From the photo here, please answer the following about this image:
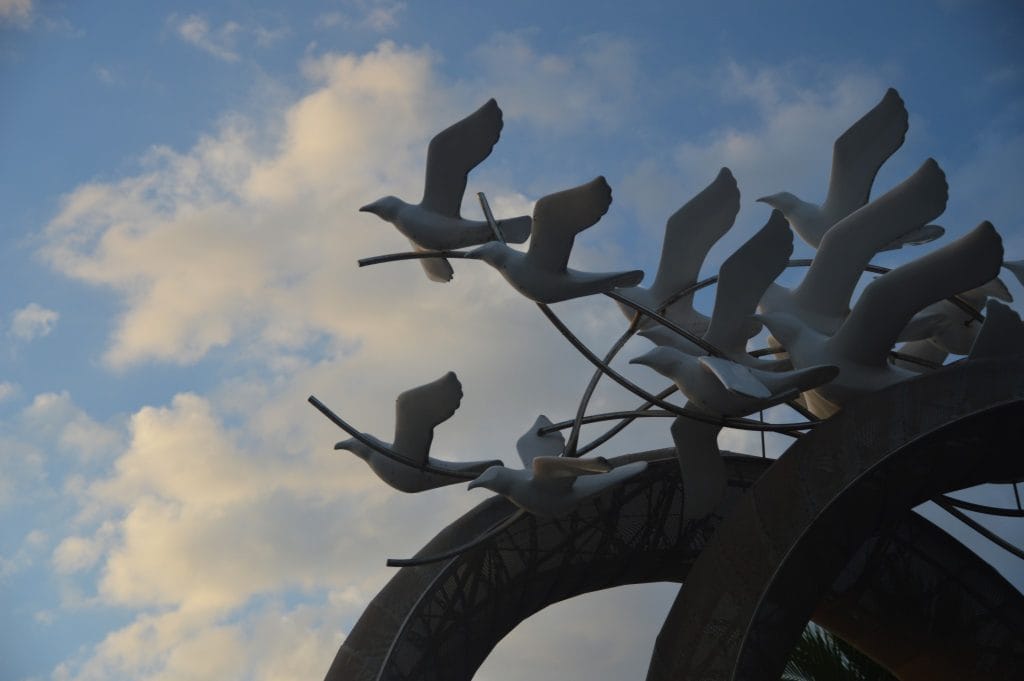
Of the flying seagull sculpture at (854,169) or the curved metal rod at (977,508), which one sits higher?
the flying seagull sculpture at (854,169)

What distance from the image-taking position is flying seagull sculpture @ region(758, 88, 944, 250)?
9.86m

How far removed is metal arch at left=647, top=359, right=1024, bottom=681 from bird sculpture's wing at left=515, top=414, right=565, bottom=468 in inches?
67.9

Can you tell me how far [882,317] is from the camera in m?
8.83

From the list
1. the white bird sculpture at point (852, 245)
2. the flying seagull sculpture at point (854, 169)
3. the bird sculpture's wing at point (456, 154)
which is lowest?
the white bird sculpture at point (852, 245)

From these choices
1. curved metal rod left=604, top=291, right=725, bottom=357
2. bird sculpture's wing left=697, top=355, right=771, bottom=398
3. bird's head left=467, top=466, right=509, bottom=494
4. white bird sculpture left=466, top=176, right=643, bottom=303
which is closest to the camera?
white bird sculpture left=466, top=176, right=643, bottom=303

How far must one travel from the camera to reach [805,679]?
1598 centimetres

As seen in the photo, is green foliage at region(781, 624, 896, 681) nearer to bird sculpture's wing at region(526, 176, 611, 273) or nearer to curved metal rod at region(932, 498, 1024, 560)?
curved metal rod at region(932, 498, 1024, 560)

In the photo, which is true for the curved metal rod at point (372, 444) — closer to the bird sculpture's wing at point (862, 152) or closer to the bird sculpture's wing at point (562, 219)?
the bird sculpture's wing at point (562, 219)

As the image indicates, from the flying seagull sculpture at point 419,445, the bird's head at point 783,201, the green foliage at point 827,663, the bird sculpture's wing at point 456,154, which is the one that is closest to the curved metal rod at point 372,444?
the flying seagull sculpture at point 419,445

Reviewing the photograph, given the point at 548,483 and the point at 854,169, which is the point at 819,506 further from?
the point at 854,169

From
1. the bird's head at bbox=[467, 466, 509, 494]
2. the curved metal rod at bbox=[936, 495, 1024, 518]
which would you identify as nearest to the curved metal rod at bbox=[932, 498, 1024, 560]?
the curved metal rod at bbox=[936, 495, 1024, 518]

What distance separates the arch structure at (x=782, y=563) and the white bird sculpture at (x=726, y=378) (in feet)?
2.44

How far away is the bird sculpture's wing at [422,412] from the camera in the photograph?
880cm

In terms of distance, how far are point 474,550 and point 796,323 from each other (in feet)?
12.9
